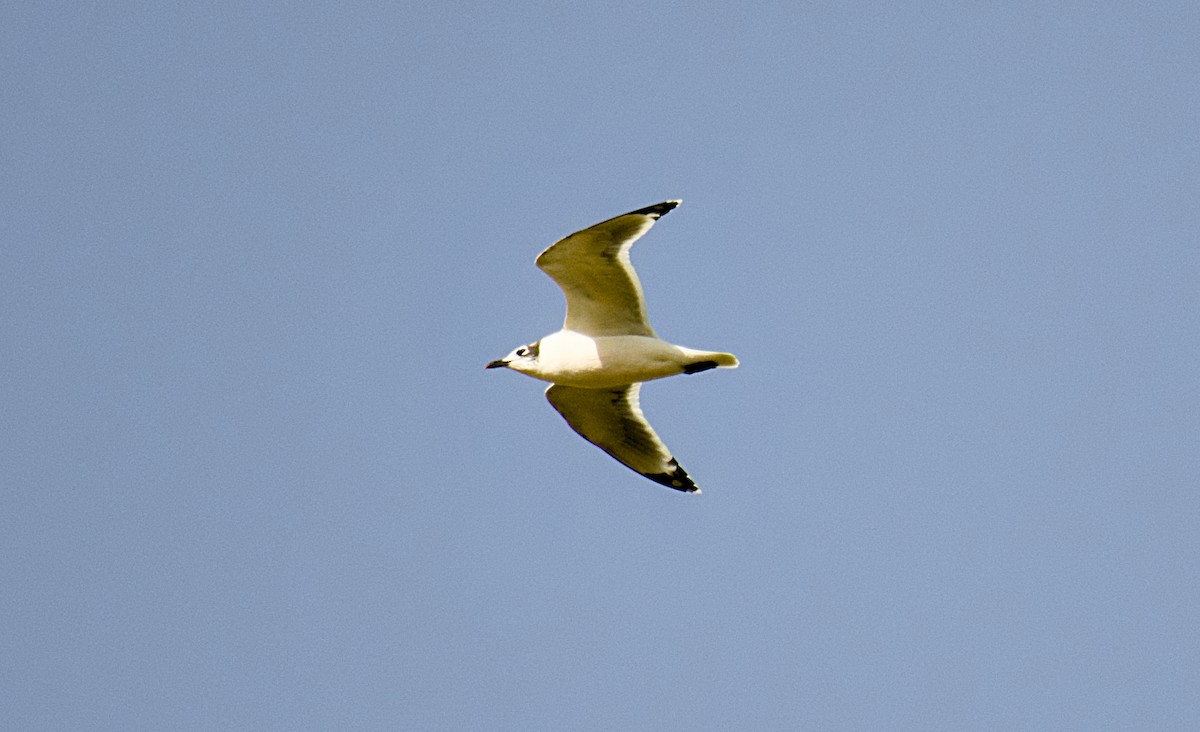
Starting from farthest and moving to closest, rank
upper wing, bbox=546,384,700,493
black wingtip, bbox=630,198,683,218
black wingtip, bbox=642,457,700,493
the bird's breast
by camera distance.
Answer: black wingtip, bbox=642,457,700,493 < upper wing, bbox=546,384,700,493 < the bird's breast < black wingtip, bbox=630,198,683,218

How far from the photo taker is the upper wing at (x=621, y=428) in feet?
44.3

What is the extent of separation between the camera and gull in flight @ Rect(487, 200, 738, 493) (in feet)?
38.8

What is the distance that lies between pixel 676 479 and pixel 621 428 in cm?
70

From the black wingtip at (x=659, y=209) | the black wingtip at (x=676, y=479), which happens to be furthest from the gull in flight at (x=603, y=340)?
the black wingtip at (x=676, y=479)

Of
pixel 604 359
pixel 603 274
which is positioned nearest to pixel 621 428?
pixel 604 359

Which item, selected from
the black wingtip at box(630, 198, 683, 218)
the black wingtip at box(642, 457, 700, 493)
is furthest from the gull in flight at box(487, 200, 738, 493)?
the black wingtip at box(642, 457, 700, 493)

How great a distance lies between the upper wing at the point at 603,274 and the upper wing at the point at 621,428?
105 cm

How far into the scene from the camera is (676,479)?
13.9m

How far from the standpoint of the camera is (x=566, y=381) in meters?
12.8

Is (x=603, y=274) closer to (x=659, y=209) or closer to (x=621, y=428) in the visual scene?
(x=659, y=209)

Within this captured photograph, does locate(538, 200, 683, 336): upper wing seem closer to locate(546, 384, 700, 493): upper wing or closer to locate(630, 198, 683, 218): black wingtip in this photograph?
locate(630, 198, 683, 218): black wingtip

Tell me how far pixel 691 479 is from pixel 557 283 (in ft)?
8.52

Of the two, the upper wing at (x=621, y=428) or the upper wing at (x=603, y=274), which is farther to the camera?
the upper wing at (x=621, y=428)

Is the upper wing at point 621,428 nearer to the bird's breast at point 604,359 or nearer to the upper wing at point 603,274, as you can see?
the bird's breast at point 604,359
